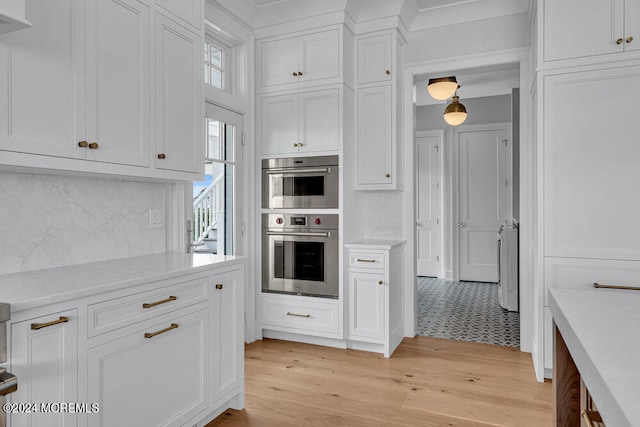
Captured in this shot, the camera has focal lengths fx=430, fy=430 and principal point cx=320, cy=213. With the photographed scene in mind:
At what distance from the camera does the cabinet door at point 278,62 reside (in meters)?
3.75

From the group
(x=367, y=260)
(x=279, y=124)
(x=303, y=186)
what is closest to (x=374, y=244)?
(x=367, y=260)

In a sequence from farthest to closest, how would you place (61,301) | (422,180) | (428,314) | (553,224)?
(422,180)
(428,314)
(553,224)
(61,301)

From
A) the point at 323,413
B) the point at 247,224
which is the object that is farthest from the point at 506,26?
the point at 323,413

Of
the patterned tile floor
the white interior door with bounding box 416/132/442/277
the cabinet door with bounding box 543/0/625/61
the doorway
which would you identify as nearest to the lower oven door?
the patterned tile floor

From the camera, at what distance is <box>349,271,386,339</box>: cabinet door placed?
11.6 feet

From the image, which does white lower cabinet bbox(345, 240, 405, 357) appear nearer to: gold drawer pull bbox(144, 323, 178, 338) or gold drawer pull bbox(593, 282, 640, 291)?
gold drawer pull bbox(593, 282, 640, 291)

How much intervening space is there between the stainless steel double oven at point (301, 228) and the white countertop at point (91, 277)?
4.13ft

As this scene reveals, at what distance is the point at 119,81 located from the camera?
6.73ft

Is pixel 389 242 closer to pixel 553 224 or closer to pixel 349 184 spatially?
pixel 349 184

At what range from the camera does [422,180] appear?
7.37 metres

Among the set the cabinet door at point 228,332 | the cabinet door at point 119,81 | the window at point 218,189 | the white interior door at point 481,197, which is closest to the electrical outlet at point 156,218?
the window at point 218,189

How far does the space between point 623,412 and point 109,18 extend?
2.31 m

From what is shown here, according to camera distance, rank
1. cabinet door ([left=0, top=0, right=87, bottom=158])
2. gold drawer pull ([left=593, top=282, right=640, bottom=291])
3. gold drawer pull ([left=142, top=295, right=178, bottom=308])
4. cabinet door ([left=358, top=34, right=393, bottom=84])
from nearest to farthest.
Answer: cabinet door ([left=0, top=0, right=87, bottom=158]), gold drawer pull ([left=142, top=295, right=178, bottom=308]), gold drawer pull ([left=593, top=282, right=640, bottom=291]), cabinet door ([left=358, top=34, right=393, bottom=84])

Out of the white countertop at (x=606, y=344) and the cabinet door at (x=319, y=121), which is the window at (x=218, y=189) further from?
the white countertop at (x=606, y=344)
